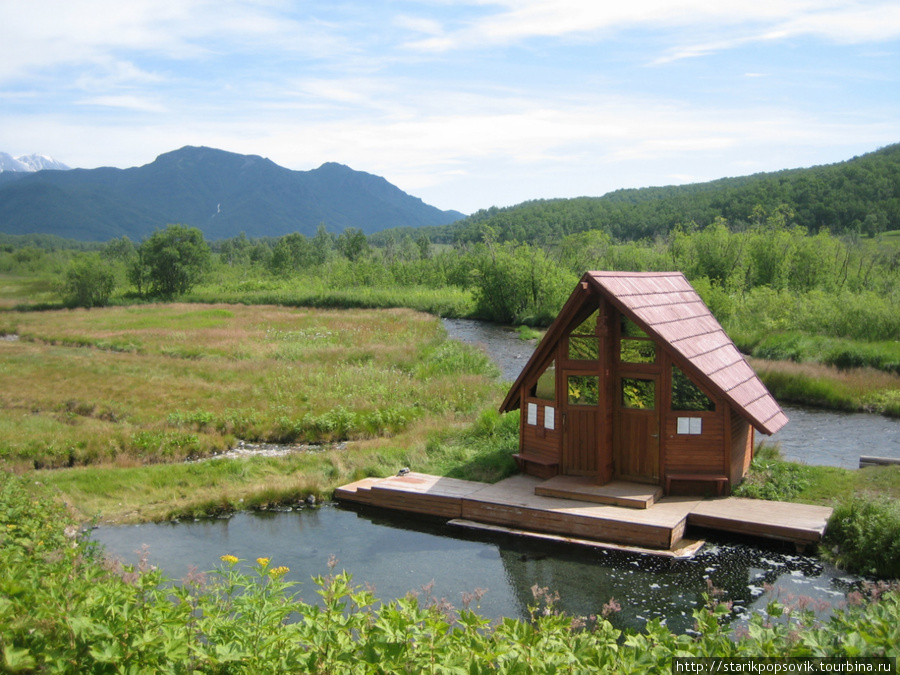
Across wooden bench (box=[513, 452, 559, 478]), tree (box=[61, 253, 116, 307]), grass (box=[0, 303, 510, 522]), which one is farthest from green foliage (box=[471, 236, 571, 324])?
wooden bench (box=[513, 452, 559, 478])

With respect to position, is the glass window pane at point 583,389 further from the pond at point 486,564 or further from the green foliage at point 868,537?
the green foliage at point 868,537

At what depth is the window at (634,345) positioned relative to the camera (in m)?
13.9

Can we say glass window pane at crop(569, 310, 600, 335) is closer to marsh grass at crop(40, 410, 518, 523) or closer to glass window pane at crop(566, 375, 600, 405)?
glass window pane at crop(566, 375, 600, 405)

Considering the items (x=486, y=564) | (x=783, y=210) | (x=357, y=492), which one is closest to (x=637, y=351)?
(x=486, y=564)

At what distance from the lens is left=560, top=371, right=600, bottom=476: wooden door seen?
1430 centimetres

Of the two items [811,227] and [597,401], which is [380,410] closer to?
[597,401]

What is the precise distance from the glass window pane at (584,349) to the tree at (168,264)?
69950 mm

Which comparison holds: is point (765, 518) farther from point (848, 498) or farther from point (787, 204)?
point (787, 204)

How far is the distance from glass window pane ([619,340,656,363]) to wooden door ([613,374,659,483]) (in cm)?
34

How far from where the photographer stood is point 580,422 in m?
14.4

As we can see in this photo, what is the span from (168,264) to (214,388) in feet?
187

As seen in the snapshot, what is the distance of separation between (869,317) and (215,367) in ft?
97.0

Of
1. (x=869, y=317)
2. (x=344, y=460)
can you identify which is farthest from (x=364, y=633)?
(x=869, y=317)

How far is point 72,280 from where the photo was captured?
6838 centimetres
